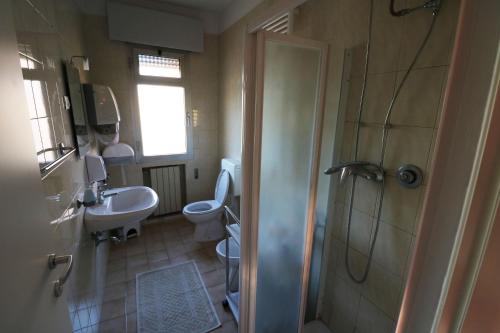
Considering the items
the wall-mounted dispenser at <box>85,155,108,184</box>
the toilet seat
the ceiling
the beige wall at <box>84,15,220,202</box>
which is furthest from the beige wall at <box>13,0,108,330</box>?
the ceiling

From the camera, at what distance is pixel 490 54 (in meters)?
0.28

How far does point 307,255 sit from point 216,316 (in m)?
0.98

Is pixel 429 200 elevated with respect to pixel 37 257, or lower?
elevated

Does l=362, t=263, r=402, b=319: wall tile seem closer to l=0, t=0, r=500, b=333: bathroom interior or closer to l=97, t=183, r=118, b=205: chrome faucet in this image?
l=0, t=0, r=500, b=333: bathroom interior

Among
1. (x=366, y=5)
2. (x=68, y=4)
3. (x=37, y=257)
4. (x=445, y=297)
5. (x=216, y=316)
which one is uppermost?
(x=68, y=4)

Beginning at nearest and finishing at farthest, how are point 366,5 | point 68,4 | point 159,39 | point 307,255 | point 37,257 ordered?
1. point 37,257
2. point 366,5
3. point 307,255
4. point 68,4
5. point 159,39

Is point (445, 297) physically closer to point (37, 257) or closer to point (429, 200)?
point (429, 200)

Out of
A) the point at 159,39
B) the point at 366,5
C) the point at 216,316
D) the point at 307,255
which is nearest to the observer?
the point at 366,5

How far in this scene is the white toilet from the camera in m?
2.60

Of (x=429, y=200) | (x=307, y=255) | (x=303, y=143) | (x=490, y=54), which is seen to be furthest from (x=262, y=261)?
(x=490, y=54)

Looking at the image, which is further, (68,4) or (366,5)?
(68,4)

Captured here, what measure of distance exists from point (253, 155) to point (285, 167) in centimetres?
24

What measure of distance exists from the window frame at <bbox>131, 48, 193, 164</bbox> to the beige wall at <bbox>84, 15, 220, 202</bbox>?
3cm

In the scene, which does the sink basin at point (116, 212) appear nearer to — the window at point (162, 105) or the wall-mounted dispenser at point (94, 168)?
the wall-mounted dispenser at point (94, 168)
